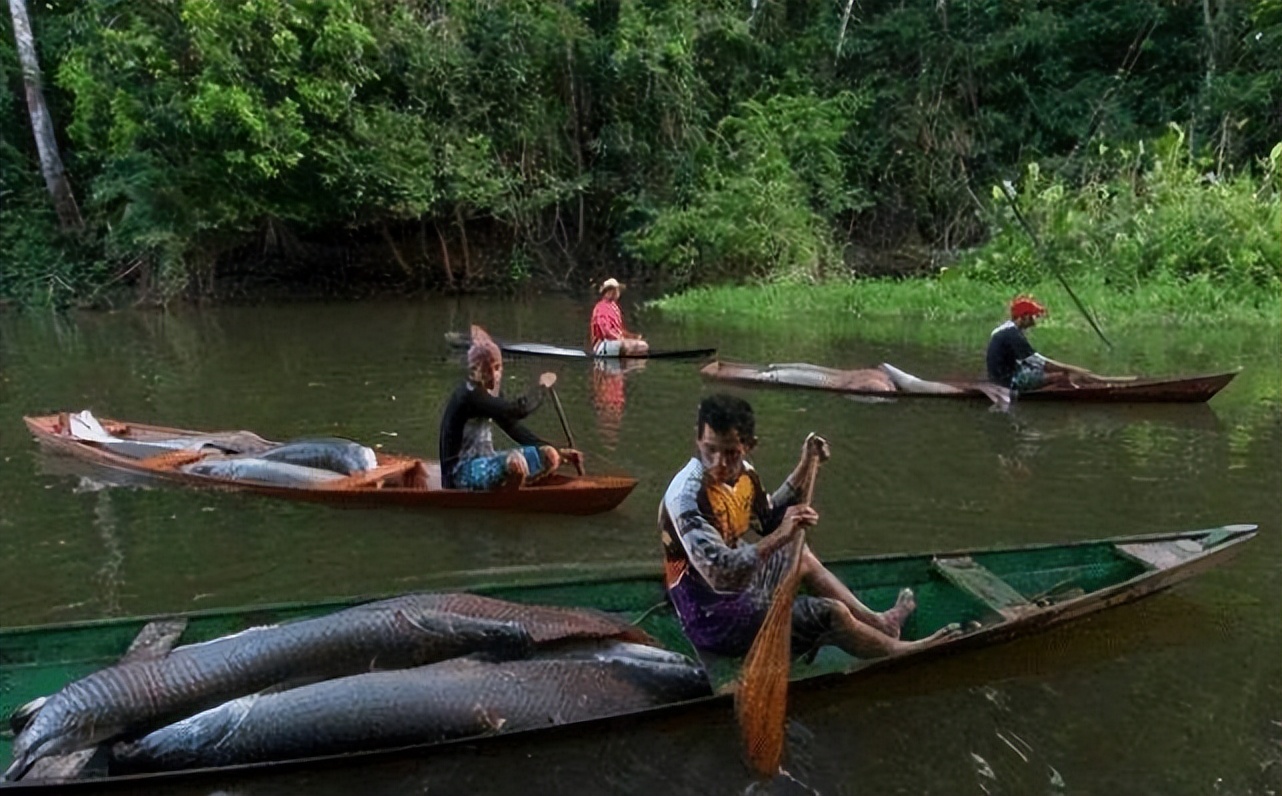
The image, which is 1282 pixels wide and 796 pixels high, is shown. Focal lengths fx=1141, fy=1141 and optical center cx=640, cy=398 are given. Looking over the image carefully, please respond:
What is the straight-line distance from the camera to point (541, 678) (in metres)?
4.90

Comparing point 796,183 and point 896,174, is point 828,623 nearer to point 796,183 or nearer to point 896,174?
point 796,183

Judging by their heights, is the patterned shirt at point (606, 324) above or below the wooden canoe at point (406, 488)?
above

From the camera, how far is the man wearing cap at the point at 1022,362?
37.3ft

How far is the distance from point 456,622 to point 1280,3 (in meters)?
21.4

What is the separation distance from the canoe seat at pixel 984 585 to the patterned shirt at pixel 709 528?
1309 millimetres

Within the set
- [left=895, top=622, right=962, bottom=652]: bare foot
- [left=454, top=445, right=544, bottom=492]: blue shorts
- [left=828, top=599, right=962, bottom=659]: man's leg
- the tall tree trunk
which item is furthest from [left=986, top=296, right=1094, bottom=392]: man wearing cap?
the tall tree trunk

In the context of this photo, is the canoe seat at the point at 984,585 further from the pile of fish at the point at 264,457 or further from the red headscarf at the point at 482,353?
the pile of fish at the point at 264,457

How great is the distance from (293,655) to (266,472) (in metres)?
3.92

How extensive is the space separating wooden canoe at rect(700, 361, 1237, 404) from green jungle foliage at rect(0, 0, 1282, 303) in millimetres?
8479

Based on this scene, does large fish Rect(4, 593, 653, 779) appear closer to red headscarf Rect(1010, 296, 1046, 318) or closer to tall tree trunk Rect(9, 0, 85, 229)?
red headscarf Rect(1010, 296, 1046, 318)

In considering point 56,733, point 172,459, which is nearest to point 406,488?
point 172,459

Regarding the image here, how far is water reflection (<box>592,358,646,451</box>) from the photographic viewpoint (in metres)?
11.0

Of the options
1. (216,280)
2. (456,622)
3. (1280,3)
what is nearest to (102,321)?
(216,280)

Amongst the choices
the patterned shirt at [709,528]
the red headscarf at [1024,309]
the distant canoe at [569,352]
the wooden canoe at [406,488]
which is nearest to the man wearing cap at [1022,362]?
the red headscarf at [1024,309]
